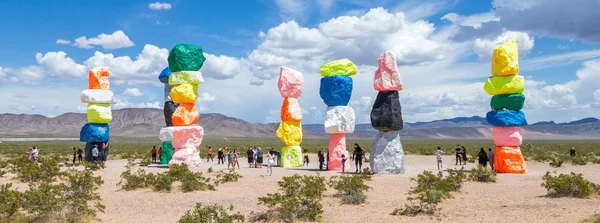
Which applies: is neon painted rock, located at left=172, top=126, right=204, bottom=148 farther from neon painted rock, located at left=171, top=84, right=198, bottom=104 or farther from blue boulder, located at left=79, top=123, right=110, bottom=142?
blue boulder, located at left=79, top=123, right=110, bottom=142

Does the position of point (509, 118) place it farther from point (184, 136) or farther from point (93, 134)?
Result: point (93, 134)

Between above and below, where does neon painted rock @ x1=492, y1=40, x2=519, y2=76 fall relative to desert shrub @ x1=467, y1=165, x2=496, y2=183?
above

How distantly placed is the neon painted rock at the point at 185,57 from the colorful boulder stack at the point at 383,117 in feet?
31.8

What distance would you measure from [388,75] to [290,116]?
250 inches

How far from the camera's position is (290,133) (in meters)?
24.6

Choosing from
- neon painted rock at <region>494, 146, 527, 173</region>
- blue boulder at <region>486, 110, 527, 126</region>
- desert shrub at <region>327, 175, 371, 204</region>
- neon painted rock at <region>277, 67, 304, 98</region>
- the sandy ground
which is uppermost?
neon painted rock at <region>277, 67, 304, 98</region>

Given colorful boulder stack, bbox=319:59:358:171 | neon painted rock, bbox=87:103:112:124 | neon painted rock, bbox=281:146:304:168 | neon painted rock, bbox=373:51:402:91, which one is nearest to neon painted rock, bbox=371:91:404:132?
neon painted rock, bbox=373:51:402:91

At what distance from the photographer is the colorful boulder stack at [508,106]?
2080 centimetres

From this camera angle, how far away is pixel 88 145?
25109 mm

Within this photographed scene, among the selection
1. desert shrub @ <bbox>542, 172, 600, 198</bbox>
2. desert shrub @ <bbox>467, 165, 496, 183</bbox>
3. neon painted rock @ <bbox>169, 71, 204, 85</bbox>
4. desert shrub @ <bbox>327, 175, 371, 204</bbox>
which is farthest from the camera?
neon painted rock @ <bbox>169, 71, 204, 85</bbox>

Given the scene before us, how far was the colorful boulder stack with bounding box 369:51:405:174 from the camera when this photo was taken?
20.1 m

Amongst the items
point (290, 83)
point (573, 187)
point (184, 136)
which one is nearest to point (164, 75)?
point (184, 136)

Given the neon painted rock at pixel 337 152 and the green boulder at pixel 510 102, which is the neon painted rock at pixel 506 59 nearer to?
the green boulder at pixel 510 102

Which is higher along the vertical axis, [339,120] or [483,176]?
[339,120]
